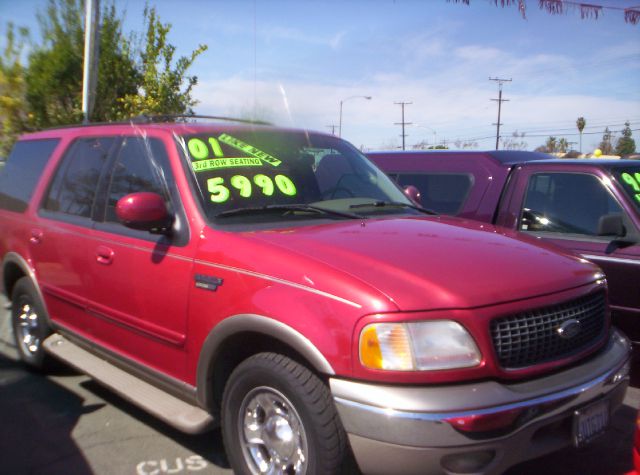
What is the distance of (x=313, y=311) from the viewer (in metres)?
2.38

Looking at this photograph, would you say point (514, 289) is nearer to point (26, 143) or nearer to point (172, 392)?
point (172, 392)

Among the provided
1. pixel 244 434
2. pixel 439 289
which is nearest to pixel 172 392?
pixel 244 434

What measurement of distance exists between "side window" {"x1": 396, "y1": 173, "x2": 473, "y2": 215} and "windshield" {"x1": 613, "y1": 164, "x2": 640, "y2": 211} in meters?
1.23

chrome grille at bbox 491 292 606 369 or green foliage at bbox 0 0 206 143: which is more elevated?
green foliage at bbox 0 0 206 143

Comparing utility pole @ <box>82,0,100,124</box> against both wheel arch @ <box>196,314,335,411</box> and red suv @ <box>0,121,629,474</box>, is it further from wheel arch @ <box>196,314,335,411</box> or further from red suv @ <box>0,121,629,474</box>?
wheel arch @ <box>196,314,335,411</box>

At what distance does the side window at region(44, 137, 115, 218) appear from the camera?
398cm

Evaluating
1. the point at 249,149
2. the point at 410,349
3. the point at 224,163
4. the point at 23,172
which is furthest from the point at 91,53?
the point at 410,349

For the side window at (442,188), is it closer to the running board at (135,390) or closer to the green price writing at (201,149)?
the green price writing at (201,149)

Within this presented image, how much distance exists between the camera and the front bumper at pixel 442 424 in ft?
Answer: 6.99

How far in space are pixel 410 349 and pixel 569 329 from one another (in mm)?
808

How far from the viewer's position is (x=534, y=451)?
Answer: 231 cm

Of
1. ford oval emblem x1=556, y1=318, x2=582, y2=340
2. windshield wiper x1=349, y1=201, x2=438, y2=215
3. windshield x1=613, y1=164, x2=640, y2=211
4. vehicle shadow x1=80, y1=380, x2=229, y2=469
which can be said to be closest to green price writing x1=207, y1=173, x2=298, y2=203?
windshield wiper x1=349, y1=201, x2=438, y2=215

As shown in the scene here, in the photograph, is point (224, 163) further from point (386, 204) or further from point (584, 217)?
point (584, 217)

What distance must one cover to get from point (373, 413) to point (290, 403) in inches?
17.4
